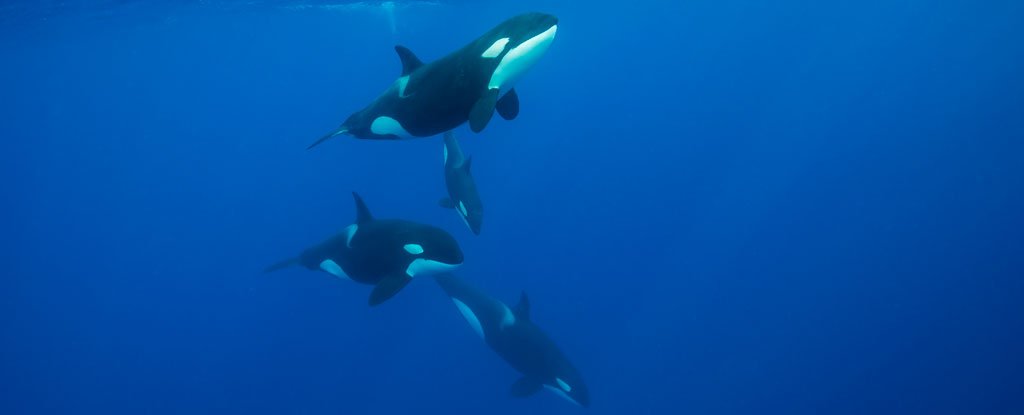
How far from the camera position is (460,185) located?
770 cm

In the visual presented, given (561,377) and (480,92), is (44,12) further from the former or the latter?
(480,92)

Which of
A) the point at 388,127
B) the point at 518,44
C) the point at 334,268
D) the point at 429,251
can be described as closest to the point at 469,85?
the point at 518,44

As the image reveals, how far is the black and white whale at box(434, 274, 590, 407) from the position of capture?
955 cm

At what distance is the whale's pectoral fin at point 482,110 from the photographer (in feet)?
10.4

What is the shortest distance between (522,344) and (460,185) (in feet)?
10.5

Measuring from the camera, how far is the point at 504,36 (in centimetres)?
332

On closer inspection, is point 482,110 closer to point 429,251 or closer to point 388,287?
point 429,251

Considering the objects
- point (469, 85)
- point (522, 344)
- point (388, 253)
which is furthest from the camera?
point (522, 344)

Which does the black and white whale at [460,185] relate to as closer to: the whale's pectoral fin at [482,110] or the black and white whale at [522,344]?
the black and white whale at [522,344]

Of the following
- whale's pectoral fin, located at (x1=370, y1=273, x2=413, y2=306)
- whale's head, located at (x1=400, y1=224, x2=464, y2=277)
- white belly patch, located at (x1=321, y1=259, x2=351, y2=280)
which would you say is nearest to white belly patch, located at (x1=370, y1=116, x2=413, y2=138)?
whale's head, located at (x1=400, y1=224, x2=464, y2=277)

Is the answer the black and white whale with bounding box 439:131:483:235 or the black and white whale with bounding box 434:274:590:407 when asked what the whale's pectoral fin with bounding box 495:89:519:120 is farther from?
the black and white whale with bounding box 434:274:590:407

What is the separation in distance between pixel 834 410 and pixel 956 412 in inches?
203

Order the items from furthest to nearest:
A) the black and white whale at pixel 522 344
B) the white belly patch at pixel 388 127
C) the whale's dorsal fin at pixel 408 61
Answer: the black and white whale at pixel 522 344
the whale's dorsal fin at pixel 408 61
the white belly patch at pixel 388 127

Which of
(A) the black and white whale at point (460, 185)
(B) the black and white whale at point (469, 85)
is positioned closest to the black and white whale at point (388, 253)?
(B) the black and white whale at point (469, 85)
